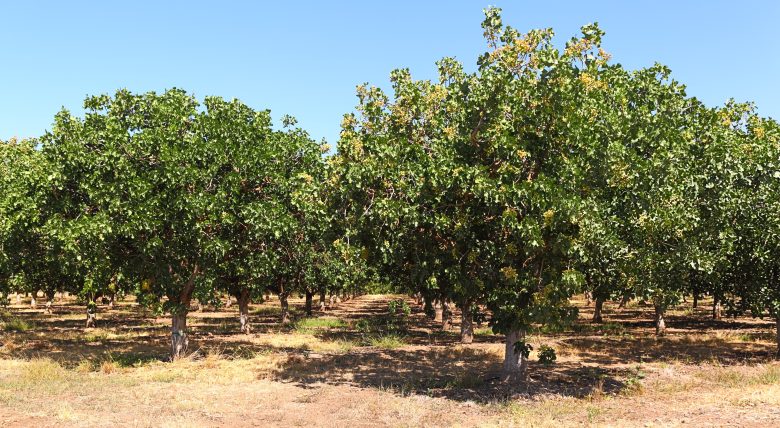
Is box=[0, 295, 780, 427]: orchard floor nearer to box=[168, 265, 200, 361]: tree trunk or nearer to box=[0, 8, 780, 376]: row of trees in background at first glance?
box=[168, 265, 200, 361]: tree trunk

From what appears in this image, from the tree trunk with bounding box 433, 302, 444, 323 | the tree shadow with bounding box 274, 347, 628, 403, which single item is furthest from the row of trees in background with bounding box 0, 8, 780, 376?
the tree trunk with bounding box 433, 302, 444, 323

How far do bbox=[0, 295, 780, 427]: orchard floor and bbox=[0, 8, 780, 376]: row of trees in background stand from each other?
8.21 feet

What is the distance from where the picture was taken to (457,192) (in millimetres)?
16594

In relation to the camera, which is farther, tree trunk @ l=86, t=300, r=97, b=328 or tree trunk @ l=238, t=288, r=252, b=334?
tree trunk @ l=86, t=300, r=97, b=328

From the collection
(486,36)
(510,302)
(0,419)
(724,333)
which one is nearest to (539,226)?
(510,302)

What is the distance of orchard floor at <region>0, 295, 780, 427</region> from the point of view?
1555cm

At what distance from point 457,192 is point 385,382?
814 cm

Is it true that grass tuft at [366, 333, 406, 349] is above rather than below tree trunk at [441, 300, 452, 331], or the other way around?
below

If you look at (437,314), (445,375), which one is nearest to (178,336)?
(445,375)

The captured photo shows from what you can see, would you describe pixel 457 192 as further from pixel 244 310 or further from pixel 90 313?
pixel 90 313

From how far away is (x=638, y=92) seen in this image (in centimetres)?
2136

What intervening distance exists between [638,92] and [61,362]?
84.3 feet

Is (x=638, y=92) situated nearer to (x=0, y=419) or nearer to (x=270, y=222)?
(x=270, y=222)

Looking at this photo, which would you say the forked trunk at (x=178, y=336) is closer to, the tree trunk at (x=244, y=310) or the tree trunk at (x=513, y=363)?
the tree trunk at (x=244, y=310)
